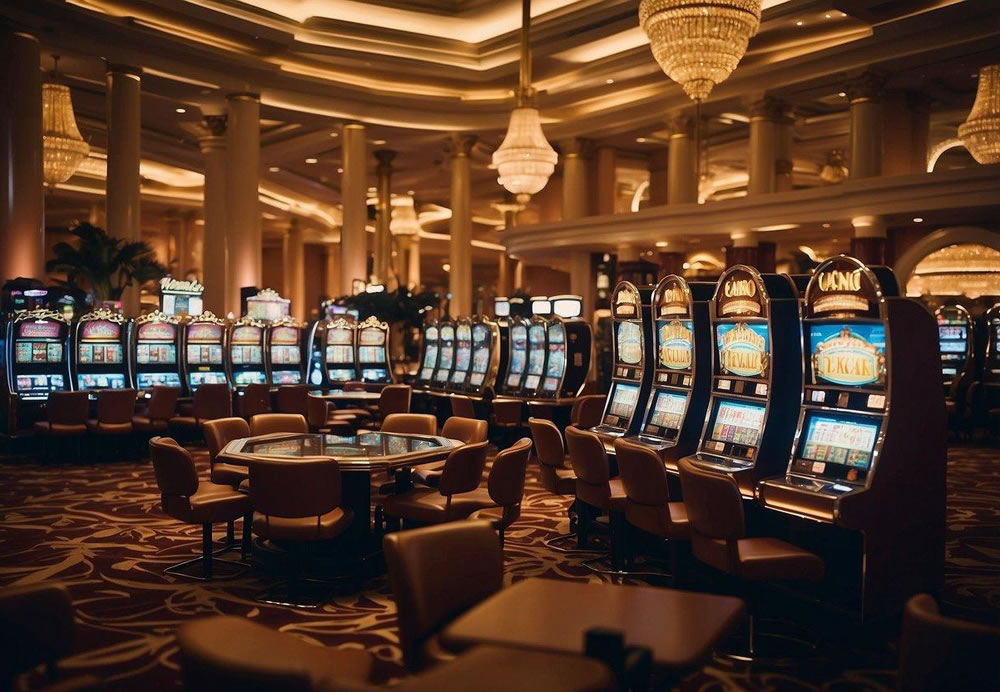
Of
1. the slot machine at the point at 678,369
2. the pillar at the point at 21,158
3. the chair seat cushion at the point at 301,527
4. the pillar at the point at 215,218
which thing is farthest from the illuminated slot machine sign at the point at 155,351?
the slot machine at the point at 678,369

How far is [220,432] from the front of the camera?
212 inches

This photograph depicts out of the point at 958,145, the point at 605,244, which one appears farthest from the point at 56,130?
the point at 958,145

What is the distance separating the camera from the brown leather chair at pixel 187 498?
4383 mm

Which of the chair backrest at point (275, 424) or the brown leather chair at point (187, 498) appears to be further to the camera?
the chair backrest at point (275, 424)

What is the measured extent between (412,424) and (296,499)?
188cm

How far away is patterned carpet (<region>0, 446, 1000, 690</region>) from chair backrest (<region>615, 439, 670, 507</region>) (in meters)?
0.66

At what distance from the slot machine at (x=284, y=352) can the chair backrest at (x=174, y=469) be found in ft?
20.4

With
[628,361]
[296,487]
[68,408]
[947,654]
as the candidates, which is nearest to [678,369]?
[628,361]

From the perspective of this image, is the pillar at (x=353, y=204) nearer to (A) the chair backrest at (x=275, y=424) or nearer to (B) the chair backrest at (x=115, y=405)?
(B) the chair backrest at (x=115, y=405)

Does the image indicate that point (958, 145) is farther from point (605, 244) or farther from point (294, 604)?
point (294, 604)

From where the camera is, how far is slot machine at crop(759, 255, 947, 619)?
11.8ft

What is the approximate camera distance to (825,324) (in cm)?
406

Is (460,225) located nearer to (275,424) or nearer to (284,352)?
(284,352)

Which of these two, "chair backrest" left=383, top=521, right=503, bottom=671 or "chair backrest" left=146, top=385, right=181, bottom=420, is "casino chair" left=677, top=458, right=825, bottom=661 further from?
"chair backrest" left=146, top=385, right=181, bottom=420
